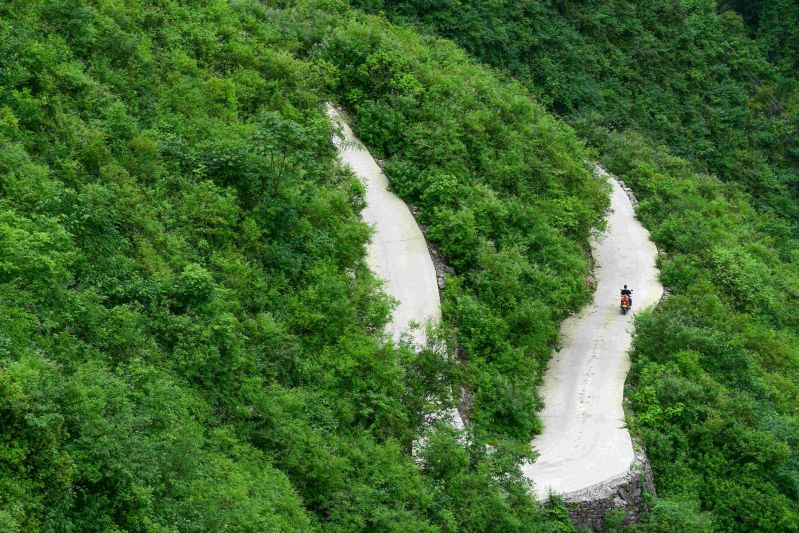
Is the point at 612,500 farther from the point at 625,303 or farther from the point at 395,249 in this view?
the point at 395,249

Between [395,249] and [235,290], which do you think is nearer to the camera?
[235,290]

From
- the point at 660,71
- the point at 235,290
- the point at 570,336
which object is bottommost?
the point at 570,336

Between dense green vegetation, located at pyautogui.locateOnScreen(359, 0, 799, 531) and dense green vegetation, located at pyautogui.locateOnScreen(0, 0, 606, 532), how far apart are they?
3.12m

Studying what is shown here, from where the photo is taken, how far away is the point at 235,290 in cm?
1425

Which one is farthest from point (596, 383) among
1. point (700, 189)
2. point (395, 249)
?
point (700, 189)

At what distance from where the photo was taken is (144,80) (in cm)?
1661

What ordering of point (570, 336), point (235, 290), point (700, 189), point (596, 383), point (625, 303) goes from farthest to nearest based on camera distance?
point (700, 189) < point (625, 303) < point (570, 336) < point (596, 383) < point (235, 290)

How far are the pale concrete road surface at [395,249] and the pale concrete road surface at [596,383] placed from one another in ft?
11.0

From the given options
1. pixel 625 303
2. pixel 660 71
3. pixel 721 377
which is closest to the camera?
pixel 721 377

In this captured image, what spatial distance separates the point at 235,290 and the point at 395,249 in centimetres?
595

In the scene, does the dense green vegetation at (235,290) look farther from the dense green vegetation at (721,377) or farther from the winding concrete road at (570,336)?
the dense green vegetation at (721,377)

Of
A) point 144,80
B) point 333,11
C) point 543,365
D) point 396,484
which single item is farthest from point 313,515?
point 333,11

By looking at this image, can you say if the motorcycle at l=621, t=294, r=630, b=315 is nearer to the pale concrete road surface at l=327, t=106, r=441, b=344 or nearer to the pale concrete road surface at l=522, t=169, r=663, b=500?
the pale concrete road surface at l=522, t=169, r=663, b=500

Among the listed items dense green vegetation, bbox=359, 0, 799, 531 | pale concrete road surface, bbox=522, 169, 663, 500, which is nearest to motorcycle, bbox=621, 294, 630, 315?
pale concrete road surface, bbox=522, 169, 663, 500
